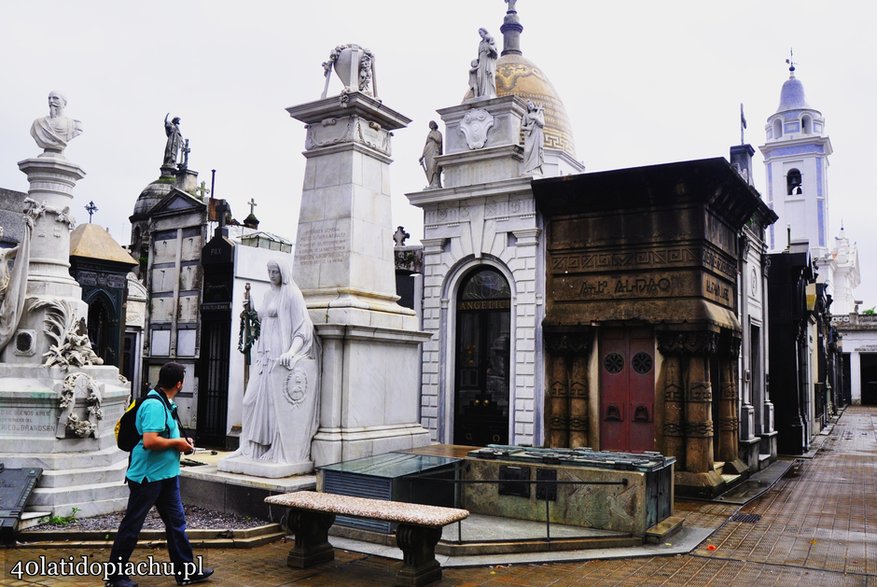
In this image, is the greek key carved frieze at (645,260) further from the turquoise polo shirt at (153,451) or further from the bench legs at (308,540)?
the turquoise polo shirt at (153,451)

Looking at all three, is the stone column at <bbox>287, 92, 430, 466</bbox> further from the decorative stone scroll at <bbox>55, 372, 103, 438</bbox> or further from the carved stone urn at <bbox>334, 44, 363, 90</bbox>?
the decorative stone scroll at <bbox>55, 372, 103, 438</bbox>

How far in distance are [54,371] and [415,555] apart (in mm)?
5584

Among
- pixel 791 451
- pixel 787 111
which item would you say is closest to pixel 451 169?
pixel 791 451

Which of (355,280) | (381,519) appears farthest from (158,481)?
(355,280)

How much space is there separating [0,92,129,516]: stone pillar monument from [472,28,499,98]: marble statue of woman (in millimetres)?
9268

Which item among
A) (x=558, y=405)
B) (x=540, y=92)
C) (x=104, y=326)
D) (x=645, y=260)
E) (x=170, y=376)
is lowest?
(x=558, y=405)

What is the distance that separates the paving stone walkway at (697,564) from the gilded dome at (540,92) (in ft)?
58.5

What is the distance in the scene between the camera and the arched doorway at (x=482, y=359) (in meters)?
15.7

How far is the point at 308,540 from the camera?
23.5ft

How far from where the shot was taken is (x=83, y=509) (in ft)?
28.7

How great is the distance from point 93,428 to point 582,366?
8.81 meters

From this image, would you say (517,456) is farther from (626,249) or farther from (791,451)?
(791,451)

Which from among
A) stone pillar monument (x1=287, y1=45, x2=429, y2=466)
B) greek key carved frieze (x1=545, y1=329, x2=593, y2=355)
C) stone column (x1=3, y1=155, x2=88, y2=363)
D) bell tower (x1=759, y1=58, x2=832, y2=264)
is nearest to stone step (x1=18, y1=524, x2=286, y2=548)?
stone pillar monument (x1=287, y1=45, x2=429, y2=466)

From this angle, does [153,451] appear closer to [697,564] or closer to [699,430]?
[697,564]
